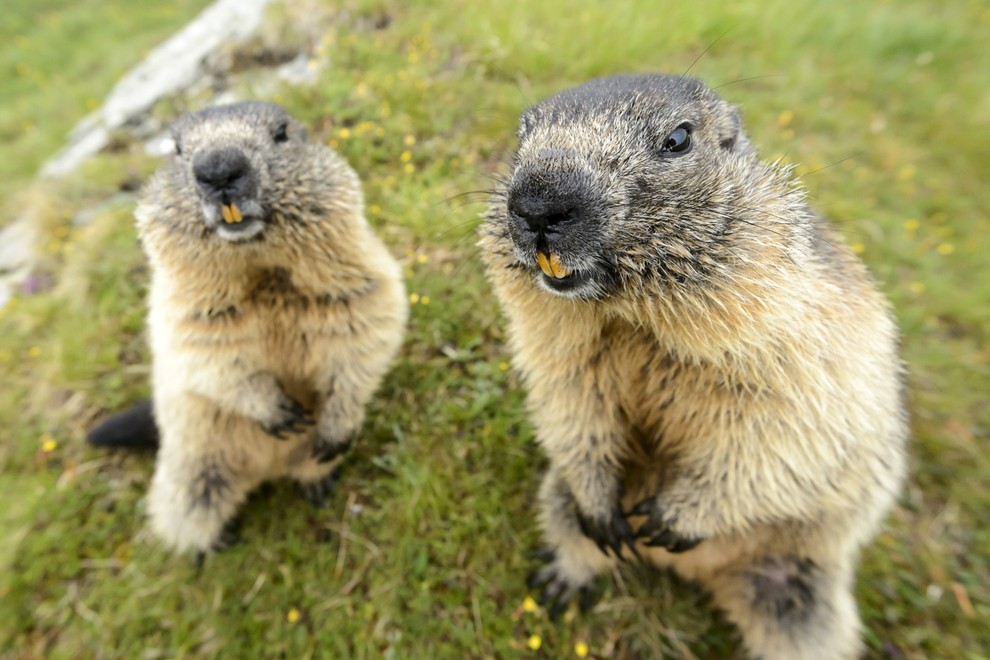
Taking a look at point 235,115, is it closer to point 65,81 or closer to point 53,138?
point 53,138

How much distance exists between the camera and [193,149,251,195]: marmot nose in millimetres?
2590

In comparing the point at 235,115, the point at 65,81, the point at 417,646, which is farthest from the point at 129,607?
the point at 65,81

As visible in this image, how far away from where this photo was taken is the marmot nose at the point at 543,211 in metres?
1.64

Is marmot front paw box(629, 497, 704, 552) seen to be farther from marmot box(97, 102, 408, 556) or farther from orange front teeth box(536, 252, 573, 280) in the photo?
marmot box(97, 102, 408, 556)

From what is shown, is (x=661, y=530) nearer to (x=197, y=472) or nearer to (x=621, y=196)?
(x=621, y=196)

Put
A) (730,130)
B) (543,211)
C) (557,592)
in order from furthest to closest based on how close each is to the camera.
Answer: (557,592) → (730,130) → (543,211)

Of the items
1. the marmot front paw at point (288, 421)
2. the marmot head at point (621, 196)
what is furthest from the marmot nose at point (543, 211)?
the marmot front paw at point (288, 421)

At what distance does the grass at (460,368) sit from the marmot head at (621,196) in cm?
68

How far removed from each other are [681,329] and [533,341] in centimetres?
68

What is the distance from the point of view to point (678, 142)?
6.31ft

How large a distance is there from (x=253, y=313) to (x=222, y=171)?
83 cm

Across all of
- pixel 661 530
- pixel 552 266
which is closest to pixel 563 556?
pixel 661 530

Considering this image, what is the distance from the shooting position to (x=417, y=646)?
314 centimetres

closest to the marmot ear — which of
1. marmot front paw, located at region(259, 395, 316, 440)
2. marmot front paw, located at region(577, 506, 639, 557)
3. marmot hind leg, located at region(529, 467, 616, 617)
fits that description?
marmot front paw, located at region(577, 506, 639, 557)
